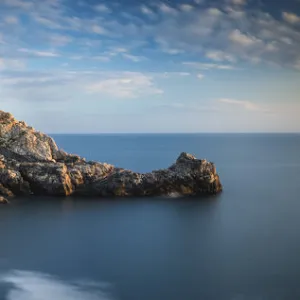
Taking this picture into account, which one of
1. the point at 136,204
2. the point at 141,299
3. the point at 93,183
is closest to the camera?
the point at 141,299

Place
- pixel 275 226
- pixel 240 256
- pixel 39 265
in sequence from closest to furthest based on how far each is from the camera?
pixel 39 265 < pixel 240 256 < pixel 275 226

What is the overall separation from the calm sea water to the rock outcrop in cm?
243

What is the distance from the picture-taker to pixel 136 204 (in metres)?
43.2

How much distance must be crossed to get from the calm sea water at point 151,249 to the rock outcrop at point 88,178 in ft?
7.96

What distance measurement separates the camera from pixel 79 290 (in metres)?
22.8

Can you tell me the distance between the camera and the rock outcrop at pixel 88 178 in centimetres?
4609

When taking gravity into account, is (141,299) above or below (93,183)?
below

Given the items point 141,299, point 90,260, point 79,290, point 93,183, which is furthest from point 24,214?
point 141,299

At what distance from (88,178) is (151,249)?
2020 cm

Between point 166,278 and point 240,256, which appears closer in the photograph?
point 166,278

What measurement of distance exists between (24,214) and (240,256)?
21023mm

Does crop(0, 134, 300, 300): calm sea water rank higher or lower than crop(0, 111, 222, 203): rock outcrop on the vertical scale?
lower

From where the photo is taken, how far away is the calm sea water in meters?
22.9

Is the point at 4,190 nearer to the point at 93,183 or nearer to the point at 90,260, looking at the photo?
the point at 93,183
